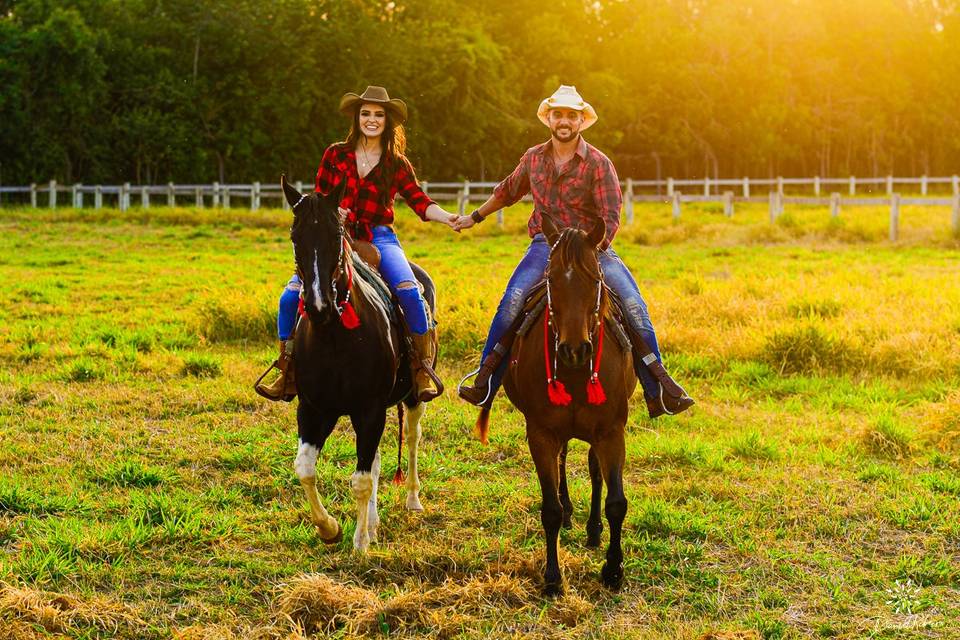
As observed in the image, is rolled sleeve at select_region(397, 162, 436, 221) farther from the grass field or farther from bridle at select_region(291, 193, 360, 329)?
the grass field

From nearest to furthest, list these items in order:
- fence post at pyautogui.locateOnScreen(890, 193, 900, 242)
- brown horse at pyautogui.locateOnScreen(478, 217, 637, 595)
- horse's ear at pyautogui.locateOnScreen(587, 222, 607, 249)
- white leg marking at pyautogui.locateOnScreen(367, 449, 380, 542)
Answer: horse's ear at pyautogui.locateOnScreen(587, 222, 607, 249)
brown horse at pyautogui.locateOnScreen(478, 217, 637, 595)
white leg marking at pyautogui.locateOnScreen(367, 449, 380, 542)
fence post at pyautogui.locateOnScreen(890, 193, 900, 242)

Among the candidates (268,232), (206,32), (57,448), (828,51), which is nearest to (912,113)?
(828,51)

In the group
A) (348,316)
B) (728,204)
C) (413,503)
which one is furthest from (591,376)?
(728,204)

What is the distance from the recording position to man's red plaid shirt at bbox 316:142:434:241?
259 inches

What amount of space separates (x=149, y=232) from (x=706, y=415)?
20724mm

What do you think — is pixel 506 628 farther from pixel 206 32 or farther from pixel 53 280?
pixel 206 32

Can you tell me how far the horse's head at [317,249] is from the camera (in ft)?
17.4

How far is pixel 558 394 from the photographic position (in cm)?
540

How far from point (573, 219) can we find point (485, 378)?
3.50 ft

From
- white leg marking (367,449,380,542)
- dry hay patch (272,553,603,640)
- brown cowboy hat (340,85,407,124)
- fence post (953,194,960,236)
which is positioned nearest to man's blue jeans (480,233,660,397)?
white leg marking (367,449,380,542)

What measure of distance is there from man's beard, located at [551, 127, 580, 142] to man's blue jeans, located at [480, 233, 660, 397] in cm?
67

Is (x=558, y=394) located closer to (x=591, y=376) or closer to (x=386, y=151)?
(x=591, y=376)

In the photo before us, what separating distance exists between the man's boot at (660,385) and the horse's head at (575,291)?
2.83 ft

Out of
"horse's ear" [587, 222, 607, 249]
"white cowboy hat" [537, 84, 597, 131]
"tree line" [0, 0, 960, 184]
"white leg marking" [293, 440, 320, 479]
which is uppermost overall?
"tree line" [0, 0, 960, 184]
